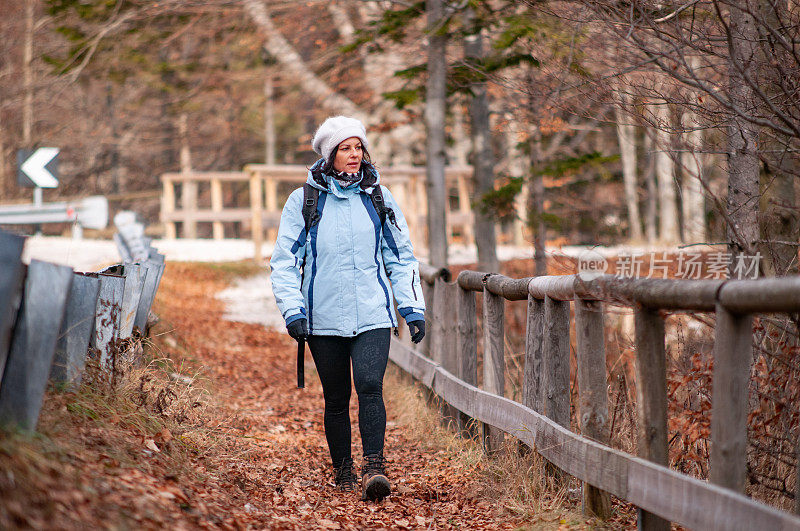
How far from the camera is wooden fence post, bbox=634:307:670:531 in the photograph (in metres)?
3.58

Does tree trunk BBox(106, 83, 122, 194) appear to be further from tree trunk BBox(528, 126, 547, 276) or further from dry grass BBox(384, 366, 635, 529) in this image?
dry grass BBox(384, 366, 635, 529)

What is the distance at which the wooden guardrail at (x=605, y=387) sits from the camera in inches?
116

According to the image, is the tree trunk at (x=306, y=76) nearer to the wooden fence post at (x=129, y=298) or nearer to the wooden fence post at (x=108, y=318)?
the wooden fence post at (x=129, y=298)

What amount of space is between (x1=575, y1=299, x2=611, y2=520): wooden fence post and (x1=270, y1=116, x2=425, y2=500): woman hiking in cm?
112

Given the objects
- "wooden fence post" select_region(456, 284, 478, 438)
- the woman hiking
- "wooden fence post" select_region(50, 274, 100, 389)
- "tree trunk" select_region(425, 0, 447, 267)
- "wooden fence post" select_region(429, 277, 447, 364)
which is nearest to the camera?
"wooden fence post" select_region(50, 274, 100, 389)

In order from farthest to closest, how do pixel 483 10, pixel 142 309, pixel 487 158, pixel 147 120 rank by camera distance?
pixel 147 120 → pixel 487 158 → pixel 483 10 → pixel 142 309

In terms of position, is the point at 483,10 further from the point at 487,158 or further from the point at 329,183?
the point at 329,183

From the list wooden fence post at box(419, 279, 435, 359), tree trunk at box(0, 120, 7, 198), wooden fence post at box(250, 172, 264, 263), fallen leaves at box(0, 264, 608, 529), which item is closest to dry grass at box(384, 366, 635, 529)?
fallen leaves at box(0, 264, 608, 529)

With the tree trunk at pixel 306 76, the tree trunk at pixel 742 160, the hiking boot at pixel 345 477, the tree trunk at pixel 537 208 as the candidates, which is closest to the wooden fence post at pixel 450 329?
the hiking boot at pixel 345 477

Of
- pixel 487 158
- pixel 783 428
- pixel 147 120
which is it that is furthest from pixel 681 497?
pixel 147 120

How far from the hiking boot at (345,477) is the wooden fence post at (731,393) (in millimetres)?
2644

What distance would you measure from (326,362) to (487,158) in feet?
24.2

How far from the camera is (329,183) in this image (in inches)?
199

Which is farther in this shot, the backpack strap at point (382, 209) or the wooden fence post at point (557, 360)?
the backpack strap at point (382, 209)
